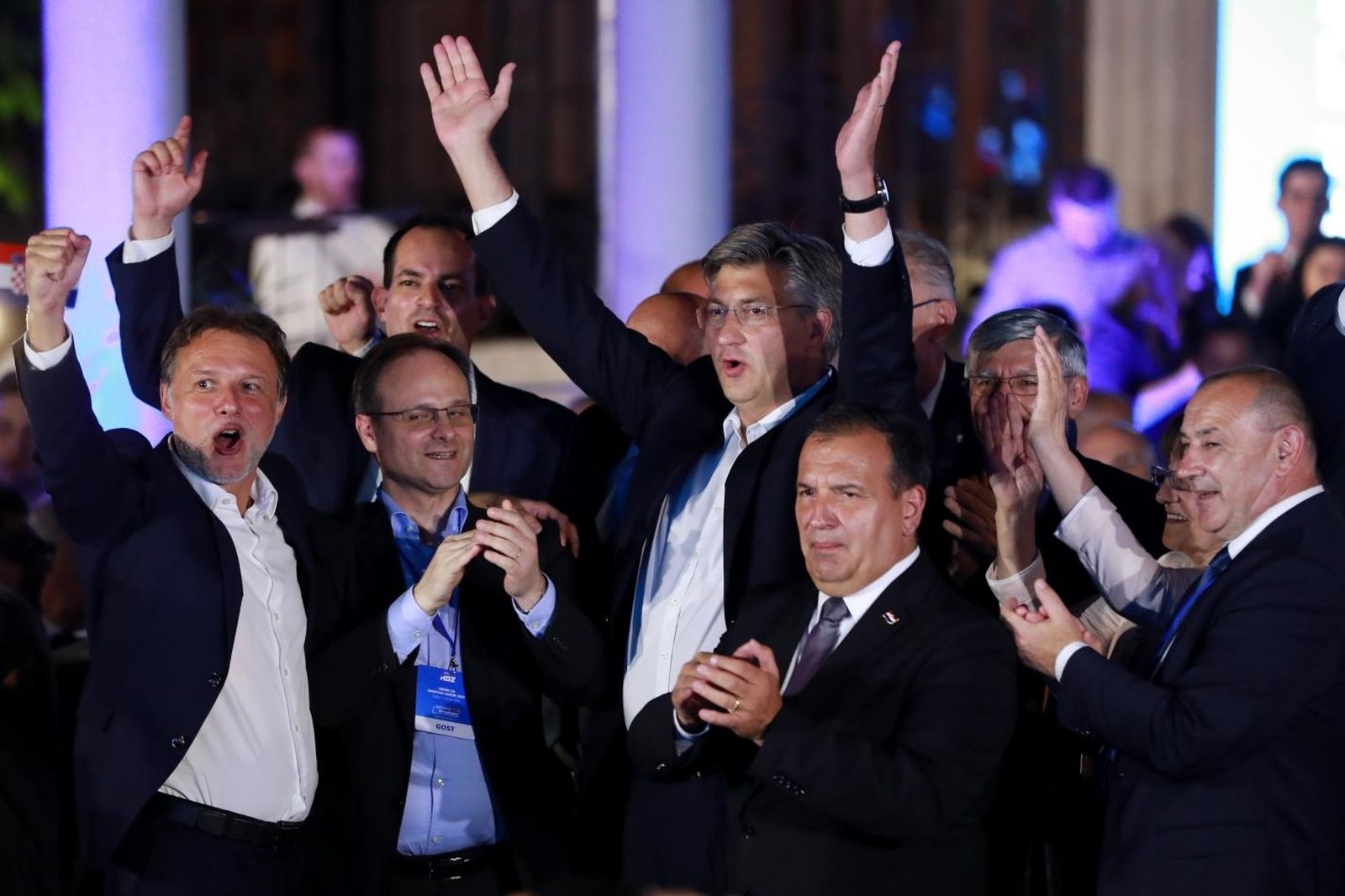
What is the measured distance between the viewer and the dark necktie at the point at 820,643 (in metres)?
3.71

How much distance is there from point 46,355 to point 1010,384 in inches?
81.4

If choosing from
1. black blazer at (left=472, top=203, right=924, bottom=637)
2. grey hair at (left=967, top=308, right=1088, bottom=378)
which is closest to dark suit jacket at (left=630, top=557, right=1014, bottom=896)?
black blazer at (left=472, top=203, right=924, bottom=637)

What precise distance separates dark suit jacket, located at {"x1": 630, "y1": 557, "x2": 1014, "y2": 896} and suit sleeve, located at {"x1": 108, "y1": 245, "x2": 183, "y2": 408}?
1488 millimetres

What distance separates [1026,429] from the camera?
428 centimetres

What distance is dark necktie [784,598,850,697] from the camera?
371 cm

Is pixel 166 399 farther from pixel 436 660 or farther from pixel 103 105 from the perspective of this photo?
pixel 103 105

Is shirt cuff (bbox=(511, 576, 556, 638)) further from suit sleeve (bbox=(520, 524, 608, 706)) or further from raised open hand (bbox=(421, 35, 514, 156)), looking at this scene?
raised open hand (bbox=(421, 35, 514, 156))

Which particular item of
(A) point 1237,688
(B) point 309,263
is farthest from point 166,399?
(B) point 309,263

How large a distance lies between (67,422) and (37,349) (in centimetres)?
17

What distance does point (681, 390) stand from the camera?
4.41 metres

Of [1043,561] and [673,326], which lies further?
[673,326]

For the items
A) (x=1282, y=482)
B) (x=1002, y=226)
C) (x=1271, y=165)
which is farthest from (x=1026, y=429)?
(x=1002, y=226)

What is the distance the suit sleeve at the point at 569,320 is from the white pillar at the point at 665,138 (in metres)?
2.72

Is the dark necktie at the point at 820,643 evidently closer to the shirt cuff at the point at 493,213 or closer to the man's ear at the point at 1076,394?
the man's ear at the point at 1076,394
